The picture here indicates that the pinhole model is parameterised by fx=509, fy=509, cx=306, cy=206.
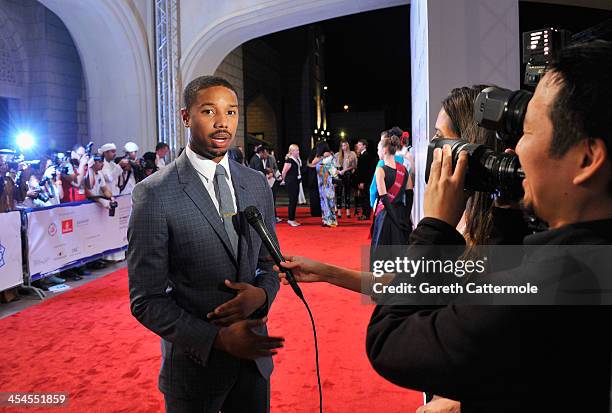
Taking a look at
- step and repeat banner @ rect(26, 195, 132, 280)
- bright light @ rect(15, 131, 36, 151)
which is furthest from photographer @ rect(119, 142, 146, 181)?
bright light @ rect(15, 131, 36, 151)

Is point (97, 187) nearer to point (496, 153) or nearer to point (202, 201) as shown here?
point (202, 201)

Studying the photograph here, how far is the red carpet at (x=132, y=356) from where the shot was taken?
2.97 meters

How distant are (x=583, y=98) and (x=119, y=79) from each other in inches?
438

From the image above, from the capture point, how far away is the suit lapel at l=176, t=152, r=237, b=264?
1.46 meters

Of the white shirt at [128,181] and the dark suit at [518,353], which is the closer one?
the dark suit at [518,353]

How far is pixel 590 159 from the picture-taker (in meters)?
0.66

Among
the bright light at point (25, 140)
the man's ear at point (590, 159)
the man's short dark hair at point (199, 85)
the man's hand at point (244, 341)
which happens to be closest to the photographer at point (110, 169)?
the bright light at point (25, 140)

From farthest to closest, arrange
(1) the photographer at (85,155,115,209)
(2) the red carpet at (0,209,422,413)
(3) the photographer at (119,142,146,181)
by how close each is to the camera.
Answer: (3) the photographer at (119,142,146,181)
(1) the photographer at (85,155,115,209)
(2) the red carpet at (0,209,422,413)

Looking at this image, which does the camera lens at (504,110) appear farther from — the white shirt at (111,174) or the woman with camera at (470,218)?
the white shirt at (111,174)

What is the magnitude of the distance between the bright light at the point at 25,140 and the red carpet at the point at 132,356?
692 centimetres

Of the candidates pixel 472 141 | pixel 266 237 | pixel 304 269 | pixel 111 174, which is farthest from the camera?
pixel 111 174

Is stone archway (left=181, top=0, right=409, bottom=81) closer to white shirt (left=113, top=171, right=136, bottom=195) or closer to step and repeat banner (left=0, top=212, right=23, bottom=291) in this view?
white shirt (left=113, top=171, right=136, bottom=195)

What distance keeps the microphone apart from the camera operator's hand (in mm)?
656

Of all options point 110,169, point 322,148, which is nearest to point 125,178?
point 110,169
